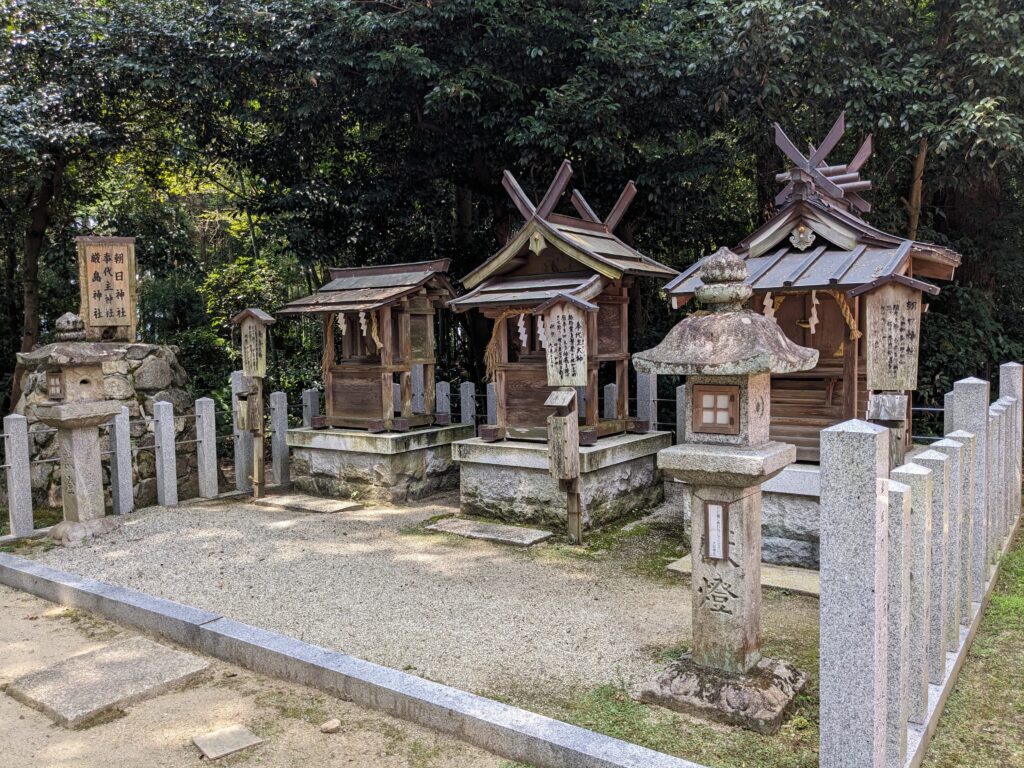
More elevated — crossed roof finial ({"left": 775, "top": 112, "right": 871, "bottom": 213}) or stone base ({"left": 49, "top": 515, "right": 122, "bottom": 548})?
crossed roof finial ({"left": 775, "top": 112, "right": 871, "bottom": 213})

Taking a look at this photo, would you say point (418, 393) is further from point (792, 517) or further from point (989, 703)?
point (989, 703)

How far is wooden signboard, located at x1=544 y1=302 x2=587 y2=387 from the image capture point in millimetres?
7578

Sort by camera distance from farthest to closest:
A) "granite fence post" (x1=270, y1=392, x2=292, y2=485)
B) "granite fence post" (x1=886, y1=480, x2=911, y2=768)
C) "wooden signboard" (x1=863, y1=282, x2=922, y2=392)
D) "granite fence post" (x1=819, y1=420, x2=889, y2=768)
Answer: "granite fence post" (x1=270, y1=392, x2=292, y2=485) → "wooden signboard" (x1=863, y1=282, x2=922, y2=392) → "granite fence post" (x1=886, y1=480, x2=911, y2=768) → "granite fence post" (x1=819, y1=420, x2=889, y2=768)

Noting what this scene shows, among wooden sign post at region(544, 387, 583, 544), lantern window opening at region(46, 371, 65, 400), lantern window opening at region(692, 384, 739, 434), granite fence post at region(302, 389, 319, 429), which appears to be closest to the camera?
lantern window opening at region(692, 384, 739, 434)

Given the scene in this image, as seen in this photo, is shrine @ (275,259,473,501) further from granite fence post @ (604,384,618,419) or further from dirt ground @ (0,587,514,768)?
dirt ground @ (0,587,514,768)

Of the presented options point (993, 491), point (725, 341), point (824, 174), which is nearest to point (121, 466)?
point (725, 341)

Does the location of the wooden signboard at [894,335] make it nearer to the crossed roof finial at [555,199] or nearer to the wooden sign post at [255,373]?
the crossed roof finial at [555,199]

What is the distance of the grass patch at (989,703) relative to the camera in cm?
366

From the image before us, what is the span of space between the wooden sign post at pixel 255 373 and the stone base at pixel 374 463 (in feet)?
1.99

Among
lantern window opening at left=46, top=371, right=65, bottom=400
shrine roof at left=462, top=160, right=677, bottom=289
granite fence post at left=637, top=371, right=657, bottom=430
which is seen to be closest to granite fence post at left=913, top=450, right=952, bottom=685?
shrine roof at left=462, top=160, right=677, bottom=289

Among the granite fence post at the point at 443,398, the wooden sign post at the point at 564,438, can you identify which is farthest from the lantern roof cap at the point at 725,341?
the granite fence post at the point at 443,398

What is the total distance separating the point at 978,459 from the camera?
5363mm

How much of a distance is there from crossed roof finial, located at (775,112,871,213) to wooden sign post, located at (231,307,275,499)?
6485 millimetres

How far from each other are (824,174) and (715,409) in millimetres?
4594
